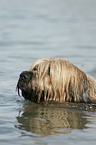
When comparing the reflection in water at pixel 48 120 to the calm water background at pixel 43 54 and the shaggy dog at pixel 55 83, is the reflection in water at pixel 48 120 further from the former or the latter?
the shaggy dog at pixel 55 83

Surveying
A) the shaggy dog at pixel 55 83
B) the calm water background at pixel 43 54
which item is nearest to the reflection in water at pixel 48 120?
the calm water background at pixel 43 54

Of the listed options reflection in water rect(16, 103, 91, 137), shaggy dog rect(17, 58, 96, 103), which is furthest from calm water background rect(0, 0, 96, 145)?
shaggy dog rect(17, 58, 96, 103)

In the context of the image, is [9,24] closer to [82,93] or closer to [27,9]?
[27,9]

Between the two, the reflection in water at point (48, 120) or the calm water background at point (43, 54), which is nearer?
the calm water background at point (43, 54)

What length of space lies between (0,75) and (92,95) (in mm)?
3786

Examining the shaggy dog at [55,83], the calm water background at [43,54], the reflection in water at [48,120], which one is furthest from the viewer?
the shaggy dog at [55,83]

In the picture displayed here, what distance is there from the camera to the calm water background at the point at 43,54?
23.4ft

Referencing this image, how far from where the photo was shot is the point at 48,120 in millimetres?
7969

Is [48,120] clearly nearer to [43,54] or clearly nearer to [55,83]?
[55,83]

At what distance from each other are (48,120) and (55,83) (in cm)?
75

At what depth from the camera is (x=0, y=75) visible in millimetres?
11859

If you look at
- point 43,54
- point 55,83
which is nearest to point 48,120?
point 55,83

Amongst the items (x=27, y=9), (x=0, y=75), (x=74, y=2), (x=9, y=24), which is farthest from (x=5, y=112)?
(x=74, y=2)

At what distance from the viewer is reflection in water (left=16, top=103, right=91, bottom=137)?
23.8 ft
